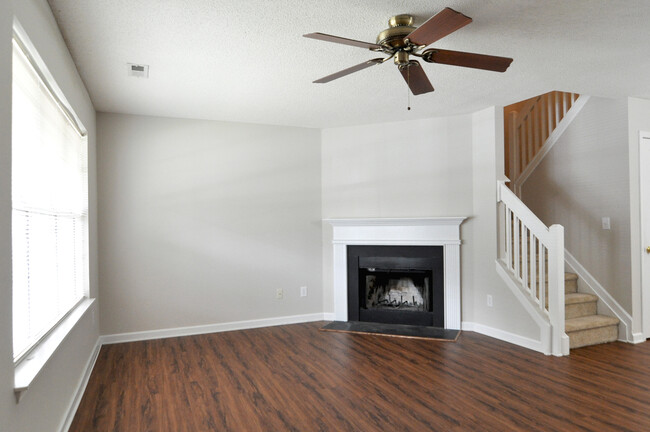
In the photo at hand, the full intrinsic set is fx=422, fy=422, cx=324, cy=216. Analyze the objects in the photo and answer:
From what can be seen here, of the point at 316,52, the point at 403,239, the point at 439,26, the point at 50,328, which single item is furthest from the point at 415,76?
the point at 50,328

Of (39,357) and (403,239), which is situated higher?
(403,239)

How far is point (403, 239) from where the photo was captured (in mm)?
4707

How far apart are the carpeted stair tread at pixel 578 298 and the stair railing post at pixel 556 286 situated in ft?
1.82

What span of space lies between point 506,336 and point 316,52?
3.15 metres

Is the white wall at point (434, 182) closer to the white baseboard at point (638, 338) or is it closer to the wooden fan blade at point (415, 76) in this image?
the white baseboard at point (638, 338)

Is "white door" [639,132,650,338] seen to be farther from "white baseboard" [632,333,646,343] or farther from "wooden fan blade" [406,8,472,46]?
"wooden fan blade" [406,8,472,46]

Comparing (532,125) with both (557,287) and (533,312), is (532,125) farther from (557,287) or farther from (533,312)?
(533,312)

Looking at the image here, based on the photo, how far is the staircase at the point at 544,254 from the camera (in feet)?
11.9

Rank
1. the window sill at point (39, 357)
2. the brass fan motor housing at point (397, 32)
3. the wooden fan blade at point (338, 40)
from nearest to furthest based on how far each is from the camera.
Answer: the window sill at point (39, 357), the wooden fan blade at point (338, 40), the brass fan motor housing at point (397, 32)

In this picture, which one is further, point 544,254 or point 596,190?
point 596,190

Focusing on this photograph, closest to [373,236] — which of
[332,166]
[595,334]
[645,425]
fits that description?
[332,166]

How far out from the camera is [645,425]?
241 centimetres

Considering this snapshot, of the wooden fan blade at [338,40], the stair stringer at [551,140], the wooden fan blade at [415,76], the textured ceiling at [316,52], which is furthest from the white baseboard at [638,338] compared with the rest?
the wooden fan blade at [338,40]

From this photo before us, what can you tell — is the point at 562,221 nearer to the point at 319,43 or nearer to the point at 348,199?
the point at 348,199
